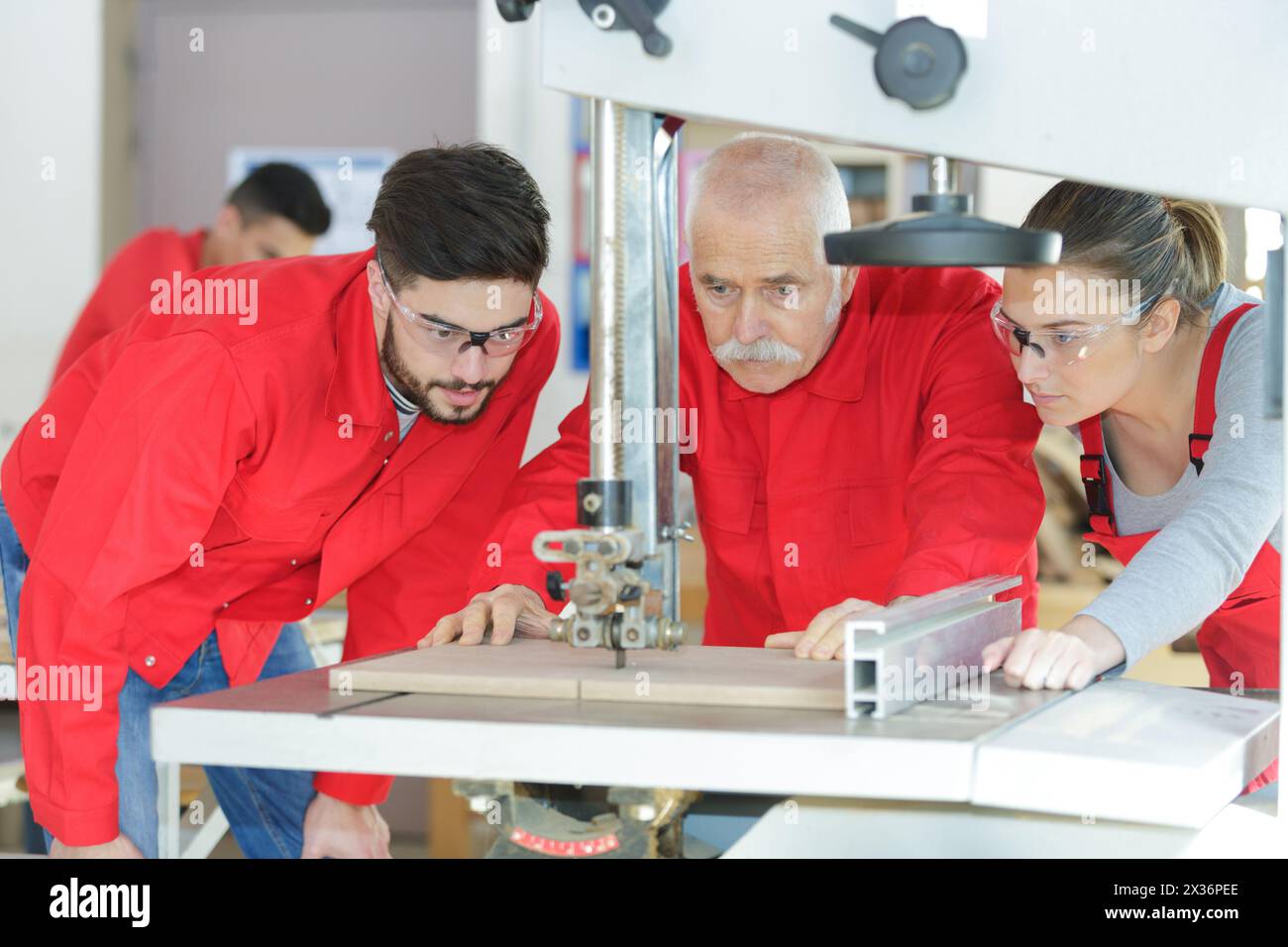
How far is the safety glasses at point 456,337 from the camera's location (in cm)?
186

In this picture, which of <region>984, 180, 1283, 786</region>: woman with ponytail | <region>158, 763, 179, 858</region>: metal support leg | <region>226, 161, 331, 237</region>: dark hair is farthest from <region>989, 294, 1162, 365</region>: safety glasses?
<region>226, 161, 331, 237</region>: dark hair

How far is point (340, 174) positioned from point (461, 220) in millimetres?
2784

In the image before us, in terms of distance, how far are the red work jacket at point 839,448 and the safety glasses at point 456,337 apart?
173mm

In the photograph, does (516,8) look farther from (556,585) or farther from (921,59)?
(556,585)

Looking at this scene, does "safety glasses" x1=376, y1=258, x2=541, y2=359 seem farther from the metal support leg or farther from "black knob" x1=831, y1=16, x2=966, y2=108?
"black knob" x1=831, y1=16, x2=966, y2=108

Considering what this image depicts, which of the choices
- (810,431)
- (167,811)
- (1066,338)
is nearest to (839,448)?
(810,431)

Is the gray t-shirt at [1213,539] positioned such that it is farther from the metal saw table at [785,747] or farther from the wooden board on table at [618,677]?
the wooden board on table at [618,677]

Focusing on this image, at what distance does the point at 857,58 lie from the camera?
4.00ft

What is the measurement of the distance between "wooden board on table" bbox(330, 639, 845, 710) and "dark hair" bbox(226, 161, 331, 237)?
233 centimetres

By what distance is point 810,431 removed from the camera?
200 cm

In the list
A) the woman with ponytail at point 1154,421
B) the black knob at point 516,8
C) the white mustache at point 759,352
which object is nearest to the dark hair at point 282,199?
the white mustache at point 759,352

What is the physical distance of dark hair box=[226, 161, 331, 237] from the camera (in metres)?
3.57

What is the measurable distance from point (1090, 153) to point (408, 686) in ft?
2.58
